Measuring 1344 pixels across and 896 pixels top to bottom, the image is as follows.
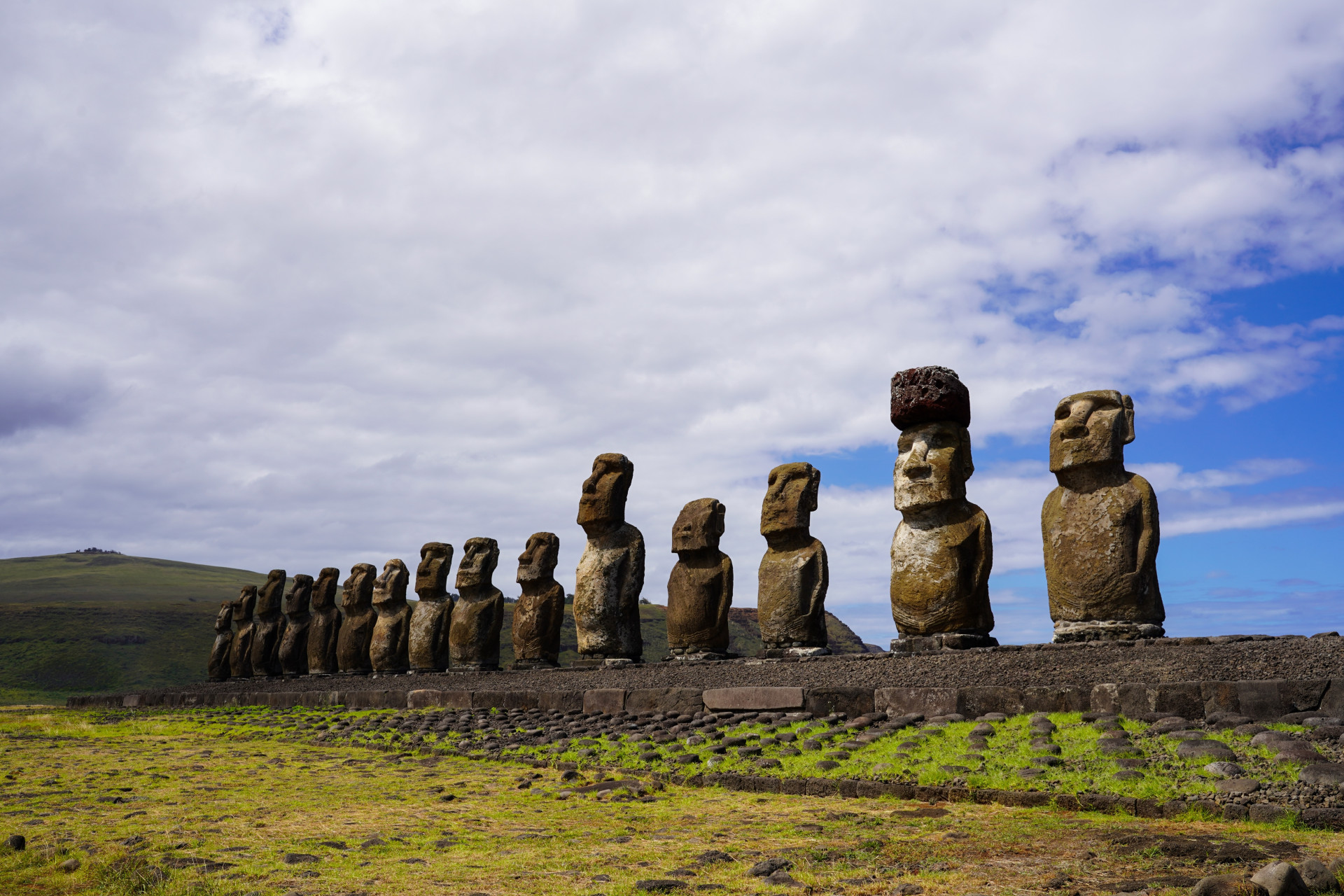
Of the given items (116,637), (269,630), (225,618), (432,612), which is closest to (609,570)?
(432,612)

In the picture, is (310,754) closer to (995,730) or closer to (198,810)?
(198,810)

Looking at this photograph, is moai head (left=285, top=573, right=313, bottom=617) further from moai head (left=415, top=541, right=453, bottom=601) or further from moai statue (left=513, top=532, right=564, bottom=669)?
moai statue (left=513, top=532, right=564, bottom=669)

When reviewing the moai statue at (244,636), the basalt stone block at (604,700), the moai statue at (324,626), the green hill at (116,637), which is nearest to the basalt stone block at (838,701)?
the basalt stone block at (604,700)

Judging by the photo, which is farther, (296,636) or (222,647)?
(222,647)

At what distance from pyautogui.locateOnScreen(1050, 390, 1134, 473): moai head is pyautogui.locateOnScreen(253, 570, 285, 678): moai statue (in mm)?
20671

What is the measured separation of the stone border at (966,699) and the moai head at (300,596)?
11115 mm

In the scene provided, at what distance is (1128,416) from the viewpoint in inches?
423

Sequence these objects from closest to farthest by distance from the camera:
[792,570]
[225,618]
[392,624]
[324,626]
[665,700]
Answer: [665,700], [792,570], [392,624], [324,626], [225,618]

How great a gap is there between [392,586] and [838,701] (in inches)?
539

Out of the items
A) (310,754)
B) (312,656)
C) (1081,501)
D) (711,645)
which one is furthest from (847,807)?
(312,656)

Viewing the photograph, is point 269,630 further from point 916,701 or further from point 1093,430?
point 1093,430

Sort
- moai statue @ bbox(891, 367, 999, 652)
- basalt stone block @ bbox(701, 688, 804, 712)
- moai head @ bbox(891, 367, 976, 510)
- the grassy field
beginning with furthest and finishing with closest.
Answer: moai head @ bbox(891, 367, 976, 510) < moai statue @ bbox(891, 367, 999, 652) < basalt stone block @ bbox(701, 688, 804, 712) < the grassy field

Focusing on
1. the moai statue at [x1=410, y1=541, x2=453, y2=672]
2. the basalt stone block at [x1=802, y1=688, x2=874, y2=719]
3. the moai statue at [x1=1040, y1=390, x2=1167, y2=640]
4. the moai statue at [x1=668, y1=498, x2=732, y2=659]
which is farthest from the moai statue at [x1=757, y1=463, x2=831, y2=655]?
the moai statue at [x1=410, y1=541, x2=453, y2=672]

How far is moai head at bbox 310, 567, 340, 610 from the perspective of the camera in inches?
942
